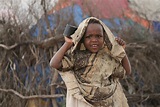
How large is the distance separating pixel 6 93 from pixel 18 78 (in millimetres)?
344

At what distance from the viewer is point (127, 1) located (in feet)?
18.2

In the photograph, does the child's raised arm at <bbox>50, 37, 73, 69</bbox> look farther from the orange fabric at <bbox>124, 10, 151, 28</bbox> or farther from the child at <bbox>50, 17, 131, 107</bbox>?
the orange fabric at <bbox>124, 10, 151, 28</bbox>

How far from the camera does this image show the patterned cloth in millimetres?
2176

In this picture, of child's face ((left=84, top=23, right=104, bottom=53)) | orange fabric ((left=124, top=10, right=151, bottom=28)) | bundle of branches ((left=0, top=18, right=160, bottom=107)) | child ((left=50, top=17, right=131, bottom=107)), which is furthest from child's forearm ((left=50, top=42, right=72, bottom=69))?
orange fabric ((left=124, top=10, right=151, bottom=28))

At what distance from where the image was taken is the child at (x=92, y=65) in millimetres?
2182

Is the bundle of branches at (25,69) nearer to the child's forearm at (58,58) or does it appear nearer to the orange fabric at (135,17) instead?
the orange fabric at (135,17)

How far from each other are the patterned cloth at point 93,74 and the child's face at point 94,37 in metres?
0.04

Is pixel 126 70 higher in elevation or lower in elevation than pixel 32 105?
higher

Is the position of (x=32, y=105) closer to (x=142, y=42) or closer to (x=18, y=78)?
(x=18, y=78)

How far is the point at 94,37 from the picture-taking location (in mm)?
2213

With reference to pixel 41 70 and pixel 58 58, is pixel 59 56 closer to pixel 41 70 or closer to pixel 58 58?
pixel 58 58

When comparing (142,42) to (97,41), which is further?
(142,42)

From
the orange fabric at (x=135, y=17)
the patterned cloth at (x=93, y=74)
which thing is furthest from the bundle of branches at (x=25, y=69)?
the patterned cloth at (x=93, y=74)

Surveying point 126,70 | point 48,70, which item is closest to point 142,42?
point 48,70
